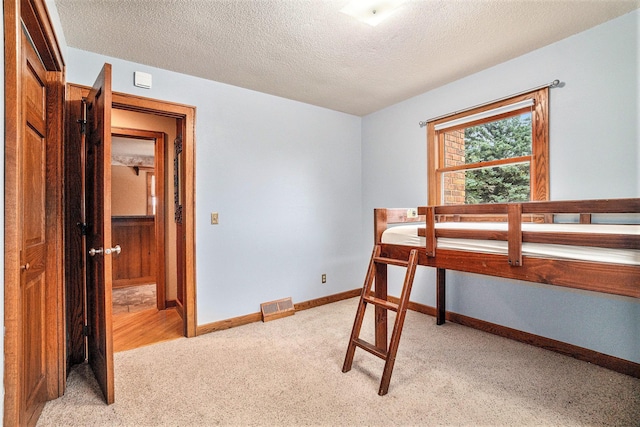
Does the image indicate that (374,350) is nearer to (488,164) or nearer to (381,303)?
(381,303)

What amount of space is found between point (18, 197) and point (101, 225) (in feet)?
2.41

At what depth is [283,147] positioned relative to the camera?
11.5ft

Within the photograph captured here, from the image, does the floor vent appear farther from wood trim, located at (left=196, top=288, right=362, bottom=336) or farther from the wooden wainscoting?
the wooden wainscoting

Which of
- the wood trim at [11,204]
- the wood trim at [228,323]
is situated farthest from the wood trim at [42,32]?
the wood trim at [228,323]

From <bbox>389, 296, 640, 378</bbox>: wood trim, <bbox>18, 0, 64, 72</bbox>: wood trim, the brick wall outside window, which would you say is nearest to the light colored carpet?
<bbox>389, 296, 640, 378</bbox>: wood trim

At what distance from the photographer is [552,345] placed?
8.14 feet

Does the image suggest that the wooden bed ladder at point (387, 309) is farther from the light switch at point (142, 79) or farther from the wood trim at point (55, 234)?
the light switch at point (142, 79)

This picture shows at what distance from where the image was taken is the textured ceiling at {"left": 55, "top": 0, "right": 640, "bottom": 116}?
6.45ft

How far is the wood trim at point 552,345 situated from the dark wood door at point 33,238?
317 cm

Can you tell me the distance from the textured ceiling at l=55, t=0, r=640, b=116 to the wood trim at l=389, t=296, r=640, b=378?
229 cm

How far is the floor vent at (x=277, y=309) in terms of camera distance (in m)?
3.28

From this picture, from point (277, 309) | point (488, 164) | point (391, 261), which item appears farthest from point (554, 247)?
point (277, 309)

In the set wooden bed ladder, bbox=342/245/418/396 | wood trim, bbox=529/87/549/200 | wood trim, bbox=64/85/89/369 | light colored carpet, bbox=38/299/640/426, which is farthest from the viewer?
wood trim, bbox=529/87/549/200

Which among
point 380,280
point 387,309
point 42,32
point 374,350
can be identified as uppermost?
point 42,32
